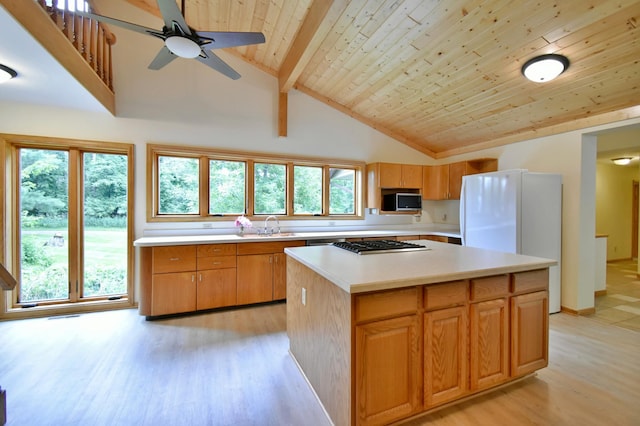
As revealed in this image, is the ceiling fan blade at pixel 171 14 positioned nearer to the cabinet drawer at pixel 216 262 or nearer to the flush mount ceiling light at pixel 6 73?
the flush mount ceiling light at pixel 6 73

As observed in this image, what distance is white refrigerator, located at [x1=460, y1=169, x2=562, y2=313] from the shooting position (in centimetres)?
322

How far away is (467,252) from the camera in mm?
2252

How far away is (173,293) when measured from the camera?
318cm

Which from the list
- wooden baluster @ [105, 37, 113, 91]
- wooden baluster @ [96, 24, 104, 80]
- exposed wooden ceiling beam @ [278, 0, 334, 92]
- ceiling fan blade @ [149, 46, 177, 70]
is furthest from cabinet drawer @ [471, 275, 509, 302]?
wooden baluster @ [105, 37, 113, 91]

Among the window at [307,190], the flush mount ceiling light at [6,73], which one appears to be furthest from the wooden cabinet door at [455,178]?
the flush mount ceiling light at [6,73]

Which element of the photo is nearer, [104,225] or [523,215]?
[523,215]

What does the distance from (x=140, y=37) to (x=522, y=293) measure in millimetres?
4905

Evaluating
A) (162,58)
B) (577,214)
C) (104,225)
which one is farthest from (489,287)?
(104,225)

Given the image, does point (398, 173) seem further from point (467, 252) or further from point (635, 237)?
point (635, 237)

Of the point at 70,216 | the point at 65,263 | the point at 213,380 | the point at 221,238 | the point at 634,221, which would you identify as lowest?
the point at 213,380

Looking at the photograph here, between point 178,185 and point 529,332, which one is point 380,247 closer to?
point 529,332

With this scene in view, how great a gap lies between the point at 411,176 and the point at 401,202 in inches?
20.7

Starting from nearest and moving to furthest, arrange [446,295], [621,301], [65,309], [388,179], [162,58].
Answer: [446,295] → [162,58] → [65,309] → [621,301] → [388,179]

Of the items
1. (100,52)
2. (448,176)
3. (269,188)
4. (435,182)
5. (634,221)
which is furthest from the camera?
(634,221)
